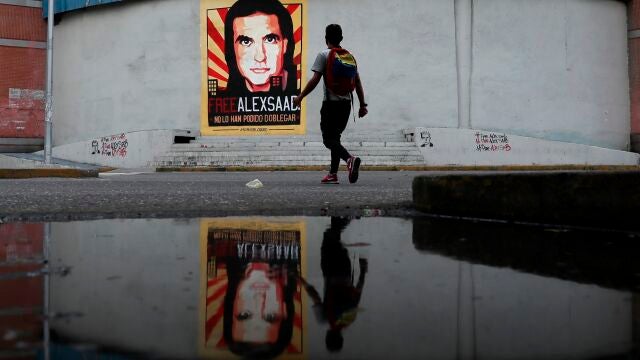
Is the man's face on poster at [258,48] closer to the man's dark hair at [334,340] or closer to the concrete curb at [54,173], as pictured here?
the concrete curb at [54,173]

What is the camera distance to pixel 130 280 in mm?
1487

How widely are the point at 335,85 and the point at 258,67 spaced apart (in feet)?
42.2

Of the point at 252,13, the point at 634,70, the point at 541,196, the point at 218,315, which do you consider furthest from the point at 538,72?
the point at 218,315

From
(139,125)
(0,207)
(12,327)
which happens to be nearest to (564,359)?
(12,327)

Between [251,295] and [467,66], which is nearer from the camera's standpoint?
[251,295]

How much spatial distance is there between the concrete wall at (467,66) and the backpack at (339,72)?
12.1 meters

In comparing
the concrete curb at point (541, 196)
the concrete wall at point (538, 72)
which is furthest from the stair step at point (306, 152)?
the concrete curb at point (541, 196)

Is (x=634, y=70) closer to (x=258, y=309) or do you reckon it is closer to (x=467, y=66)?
(x=467, y=66)

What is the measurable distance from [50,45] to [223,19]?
6.47 metres

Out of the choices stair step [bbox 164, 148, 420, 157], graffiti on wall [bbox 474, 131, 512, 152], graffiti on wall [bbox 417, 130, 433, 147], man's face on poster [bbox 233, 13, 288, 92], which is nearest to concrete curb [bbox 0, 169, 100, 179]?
A: stair step [bbox 164, 148, 420, 157]

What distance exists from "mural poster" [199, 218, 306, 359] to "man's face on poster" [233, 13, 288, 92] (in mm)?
16396

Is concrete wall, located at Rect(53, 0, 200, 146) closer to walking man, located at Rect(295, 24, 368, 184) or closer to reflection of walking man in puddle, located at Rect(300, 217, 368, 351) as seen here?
walking man, located at Rect(295, 24, 368, 184)

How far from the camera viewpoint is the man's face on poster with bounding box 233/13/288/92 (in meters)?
18.3

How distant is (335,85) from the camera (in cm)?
596
